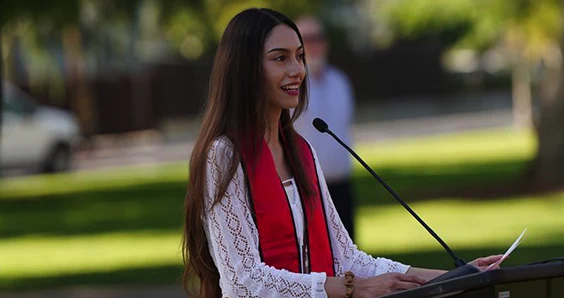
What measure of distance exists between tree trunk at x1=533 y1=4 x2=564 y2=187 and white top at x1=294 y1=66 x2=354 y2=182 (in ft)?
36.2

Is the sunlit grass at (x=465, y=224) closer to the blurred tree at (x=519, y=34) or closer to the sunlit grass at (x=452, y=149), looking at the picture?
the blurred tree at (x=519, y=34)

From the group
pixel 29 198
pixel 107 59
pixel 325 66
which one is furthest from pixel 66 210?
pixel 107 59

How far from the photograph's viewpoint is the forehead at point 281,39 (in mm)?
4230

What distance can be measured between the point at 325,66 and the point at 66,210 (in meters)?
11.6

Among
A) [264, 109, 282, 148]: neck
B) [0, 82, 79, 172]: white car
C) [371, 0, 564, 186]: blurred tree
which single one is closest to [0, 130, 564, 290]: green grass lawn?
[0, 82, 79, 172]: white car

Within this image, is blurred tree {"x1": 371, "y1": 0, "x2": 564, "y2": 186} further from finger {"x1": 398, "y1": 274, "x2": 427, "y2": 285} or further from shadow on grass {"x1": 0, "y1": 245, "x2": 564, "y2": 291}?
finger {"x1": 398, "y1": 274, "x2": 427, "y2": 285}

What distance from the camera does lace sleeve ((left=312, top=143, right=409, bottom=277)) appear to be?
447 centimetres

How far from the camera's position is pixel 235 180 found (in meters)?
4.12

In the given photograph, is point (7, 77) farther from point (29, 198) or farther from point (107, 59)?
point (29, 198)

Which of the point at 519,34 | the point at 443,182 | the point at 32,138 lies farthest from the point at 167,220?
the point at 519,34

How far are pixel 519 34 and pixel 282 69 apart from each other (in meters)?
35.2

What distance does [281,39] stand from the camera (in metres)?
4.25

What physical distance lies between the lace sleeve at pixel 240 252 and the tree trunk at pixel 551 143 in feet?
53.6

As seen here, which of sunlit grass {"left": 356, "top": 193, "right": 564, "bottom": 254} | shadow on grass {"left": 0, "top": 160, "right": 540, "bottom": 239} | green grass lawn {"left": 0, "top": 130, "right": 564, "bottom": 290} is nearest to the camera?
green grass lawn {"left": 0, "top": 130, "right": 564, "bottom": 290}
